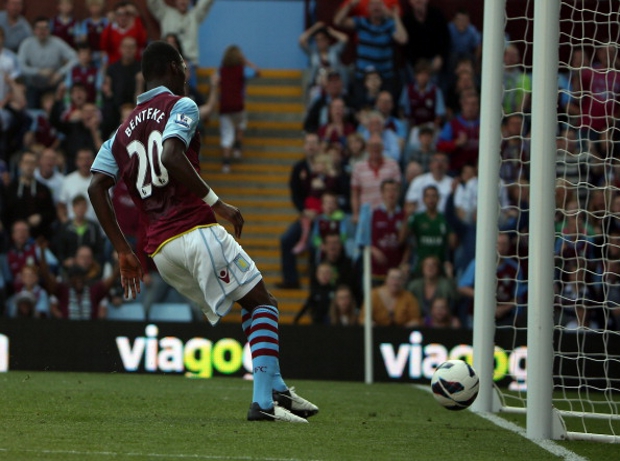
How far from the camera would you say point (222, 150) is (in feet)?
62.5

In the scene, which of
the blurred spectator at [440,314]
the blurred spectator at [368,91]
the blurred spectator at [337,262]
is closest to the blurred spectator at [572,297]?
the blurred spectator at [440,314]

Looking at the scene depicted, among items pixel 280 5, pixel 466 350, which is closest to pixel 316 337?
pixel 466 350

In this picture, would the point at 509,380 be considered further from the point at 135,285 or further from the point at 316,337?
the point at 135,285

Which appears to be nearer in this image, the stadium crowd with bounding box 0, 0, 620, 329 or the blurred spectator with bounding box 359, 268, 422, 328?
the blurred spectator with bounding box 359, 268, 422, 328

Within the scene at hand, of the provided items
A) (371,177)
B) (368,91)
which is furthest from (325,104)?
(371,177)

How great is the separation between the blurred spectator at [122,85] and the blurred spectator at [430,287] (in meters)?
4.69

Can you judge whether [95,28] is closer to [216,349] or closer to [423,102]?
[423,102]

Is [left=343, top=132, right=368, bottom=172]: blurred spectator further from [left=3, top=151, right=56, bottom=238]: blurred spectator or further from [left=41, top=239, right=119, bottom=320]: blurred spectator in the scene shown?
[left=3, top=151, right=56, bottom=238]: blurred spectator

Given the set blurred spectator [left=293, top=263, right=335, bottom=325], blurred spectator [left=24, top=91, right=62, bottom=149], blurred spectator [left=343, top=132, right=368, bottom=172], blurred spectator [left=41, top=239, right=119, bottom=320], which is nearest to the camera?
blurred spectator [left=41, top=239, right=119, bottom=320]

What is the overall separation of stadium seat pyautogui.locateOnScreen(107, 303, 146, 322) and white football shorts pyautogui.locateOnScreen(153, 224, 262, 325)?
772cm

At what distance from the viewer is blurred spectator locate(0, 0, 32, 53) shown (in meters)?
18.4

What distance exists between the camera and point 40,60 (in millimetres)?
18062

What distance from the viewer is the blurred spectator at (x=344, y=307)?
14.9 meters

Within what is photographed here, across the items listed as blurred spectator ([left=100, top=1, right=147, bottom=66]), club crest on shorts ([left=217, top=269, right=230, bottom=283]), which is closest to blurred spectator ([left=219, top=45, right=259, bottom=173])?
blurred spectator ([left=100, top=1, right=147, bottom=66])
